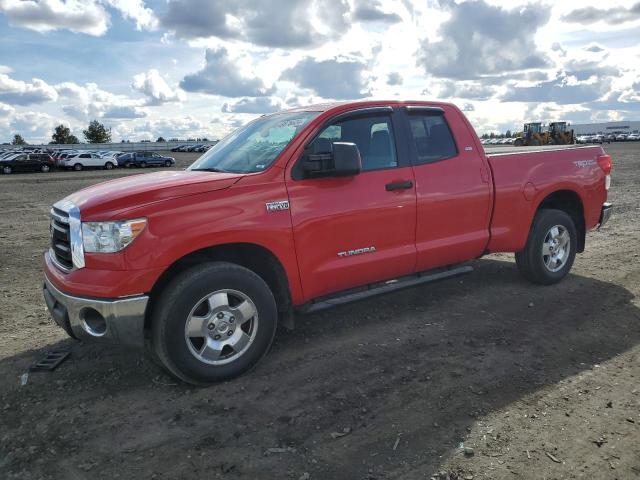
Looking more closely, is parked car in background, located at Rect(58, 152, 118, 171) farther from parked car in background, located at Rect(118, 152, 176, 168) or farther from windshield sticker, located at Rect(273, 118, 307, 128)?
windshield sticker, located at Rect(273, 118, 307, 128)

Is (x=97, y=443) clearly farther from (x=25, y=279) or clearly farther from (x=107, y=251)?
(x=25, y=279)

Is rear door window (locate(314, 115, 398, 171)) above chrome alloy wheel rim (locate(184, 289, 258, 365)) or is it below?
above

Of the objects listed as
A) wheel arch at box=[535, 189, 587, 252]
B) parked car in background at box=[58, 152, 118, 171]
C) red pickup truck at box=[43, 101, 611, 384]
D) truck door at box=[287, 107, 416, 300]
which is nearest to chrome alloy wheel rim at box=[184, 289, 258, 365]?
red pickup truck at box=[43, 101, 611, 384]

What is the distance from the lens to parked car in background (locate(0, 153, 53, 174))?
1387 inches

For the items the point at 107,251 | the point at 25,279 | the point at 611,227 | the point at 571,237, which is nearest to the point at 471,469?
the point at 107,251

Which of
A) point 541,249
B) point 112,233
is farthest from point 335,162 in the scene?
point 541,249

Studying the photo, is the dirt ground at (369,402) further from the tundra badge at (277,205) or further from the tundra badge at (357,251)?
the tundra badge at (277,205)

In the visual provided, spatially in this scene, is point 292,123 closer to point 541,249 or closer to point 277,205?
point 277,205

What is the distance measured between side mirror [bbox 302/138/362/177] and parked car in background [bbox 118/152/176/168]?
4316 centimetres

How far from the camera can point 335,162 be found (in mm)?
4020

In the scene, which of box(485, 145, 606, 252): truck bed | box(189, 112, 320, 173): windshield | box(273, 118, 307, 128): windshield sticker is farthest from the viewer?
box(485, 145, 606, 252): truck bed

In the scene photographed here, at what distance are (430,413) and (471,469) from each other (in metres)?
0.57

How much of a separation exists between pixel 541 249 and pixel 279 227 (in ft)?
10.5

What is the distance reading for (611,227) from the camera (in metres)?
9.30
